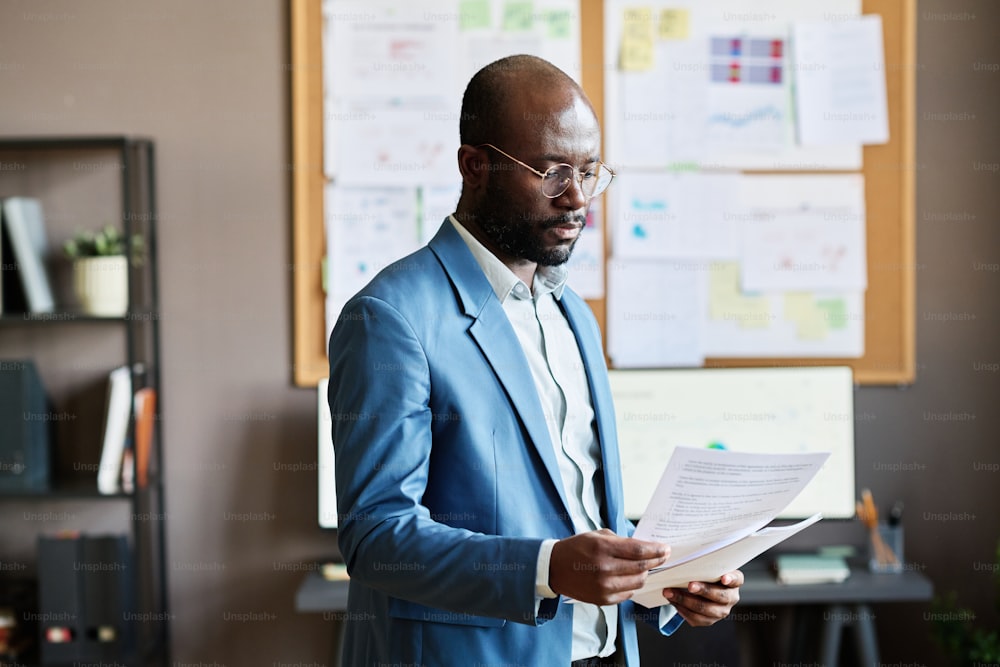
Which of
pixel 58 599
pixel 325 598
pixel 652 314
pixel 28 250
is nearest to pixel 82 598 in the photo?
pixel 58 599

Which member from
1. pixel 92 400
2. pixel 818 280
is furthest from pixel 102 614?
pixel 818 280

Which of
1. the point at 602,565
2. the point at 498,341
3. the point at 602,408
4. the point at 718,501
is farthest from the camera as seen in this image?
the point at 602,408

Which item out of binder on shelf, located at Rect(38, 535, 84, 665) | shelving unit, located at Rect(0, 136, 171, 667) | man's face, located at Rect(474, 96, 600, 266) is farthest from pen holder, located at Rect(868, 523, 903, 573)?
binder on shelf, located at Rect(38, 535, 84, 665)

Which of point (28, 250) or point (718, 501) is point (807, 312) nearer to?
point (718, 501)

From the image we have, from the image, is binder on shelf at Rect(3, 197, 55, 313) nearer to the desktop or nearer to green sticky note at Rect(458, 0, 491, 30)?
the desktop

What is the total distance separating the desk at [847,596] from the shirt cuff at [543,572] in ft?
4.80

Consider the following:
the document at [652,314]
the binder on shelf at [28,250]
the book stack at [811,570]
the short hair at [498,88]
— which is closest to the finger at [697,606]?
the short hair at [498,88]

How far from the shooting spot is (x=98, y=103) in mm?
2730

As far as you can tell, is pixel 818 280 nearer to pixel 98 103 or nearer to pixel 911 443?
pixel 911 443

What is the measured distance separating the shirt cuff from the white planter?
1.82 metres

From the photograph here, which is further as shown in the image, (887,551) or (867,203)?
(867,203)

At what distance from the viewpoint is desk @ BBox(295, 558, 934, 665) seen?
2.43 m

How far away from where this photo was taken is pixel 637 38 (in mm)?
2744

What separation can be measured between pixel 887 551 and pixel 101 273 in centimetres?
222
